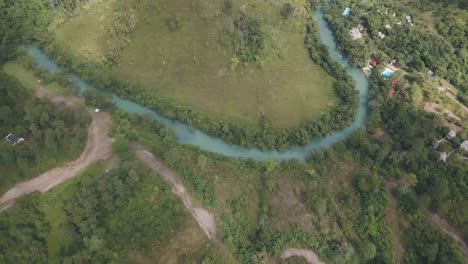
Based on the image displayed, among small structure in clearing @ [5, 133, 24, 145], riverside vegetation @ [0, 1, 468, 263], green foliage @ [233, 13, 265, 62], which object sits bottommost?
riverside vegetation @ [0, 1, 468, 263]

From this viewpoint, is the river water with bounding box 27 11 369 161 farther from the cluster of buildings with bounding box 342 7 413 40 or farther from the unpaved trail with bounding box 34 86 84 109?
the cluster of buildings with bounding box 342 7 413 40

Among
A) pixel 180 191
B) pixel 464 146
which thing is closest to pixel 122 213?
pixel 180 191

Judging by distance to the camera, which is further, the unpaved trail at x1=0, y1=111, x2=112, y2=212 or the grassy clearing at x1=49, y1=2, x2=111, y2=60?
the grassy clearing at x1=49, y1=2, x2=111, y2=60

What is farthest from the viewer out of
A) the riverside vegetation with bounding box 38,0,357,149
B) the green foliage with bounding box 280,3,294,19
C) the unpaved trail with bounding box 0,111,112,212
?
the green foliage with bounding box 280,3,294,19

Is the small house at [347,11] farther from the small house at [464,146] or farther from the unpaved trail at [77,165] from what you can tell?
the unpaved trail at [77,165]

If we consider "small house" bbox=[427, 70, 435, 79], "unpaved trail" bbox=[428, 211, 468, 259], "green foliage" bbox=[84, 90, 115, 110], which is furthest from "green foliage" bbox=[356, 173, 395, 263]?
"green foliage" bbox=[84, 90, 115, 110]

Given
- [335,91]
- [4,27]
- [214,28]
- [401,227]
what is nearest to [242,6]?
[214,28]

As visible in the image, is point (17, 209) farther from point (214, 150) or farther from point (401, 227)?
point (401, 227)
